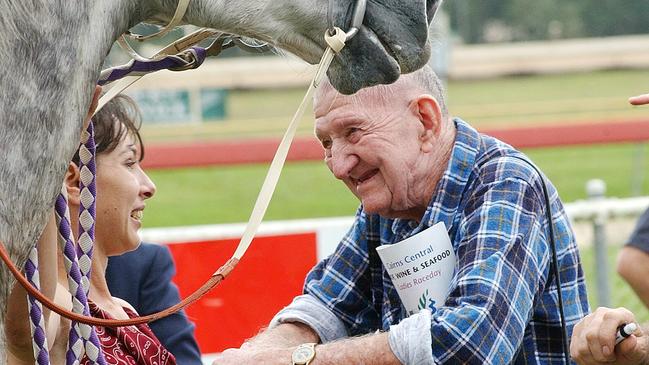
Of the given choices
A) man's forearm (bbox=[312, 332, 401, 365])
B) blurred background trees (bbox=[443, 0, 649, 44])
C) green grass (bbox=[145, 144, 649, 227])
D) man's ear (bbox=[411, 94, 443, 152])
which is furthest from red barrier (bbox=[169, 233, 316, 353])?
blurred background trees (bbox=[443, 0, 649, 44])

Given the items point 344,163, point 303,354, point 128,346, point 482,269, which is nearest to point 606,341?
point 482,269

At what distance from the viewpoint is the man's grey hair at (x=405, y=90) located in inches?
112

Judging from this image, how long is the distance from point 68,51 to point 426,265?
1177 mm

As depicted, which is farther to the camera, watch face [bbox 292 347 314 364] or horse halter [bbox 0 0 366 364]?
watch face [bbox 292 347 314 364]

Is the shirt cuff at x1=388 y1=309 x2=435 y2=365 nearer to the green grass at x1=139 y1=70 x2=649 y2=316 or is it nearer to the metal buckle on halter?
the metal buckle on halter

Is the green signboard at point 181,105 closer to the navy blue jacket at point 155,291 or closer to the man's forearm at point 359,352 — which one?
the navy blue jacket at point 155,291

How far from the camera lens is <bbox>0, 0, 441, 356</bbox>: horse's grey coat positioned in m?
1.79

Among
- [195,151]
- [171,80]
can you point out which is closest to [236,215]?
[195,151]

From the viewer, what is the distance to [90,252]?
2305 millimetres

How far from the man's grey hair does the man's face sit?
1 centimetres

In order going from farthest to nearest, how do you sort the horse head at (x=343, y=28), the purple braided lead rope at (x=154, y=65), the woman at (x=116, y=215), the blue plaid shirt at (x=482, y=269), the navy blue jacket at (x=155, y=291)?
1. the navy blue jacket at (x=155, y=291)
2. the woman at (x=116, y=215)
3. the blue plaid shirt at (x=482, y=269)
4. the purple braided lead rope at (x=154, y=65)
5. the horse head at (x=343, y=28)

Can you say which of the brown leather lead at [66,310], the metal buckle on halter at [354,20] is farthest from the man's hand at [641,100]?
the brown leather lead at [66,310]

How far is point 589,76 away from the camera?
2275 cm

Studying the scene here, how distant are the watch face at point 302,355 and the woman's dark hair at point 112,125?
78 centimetres
